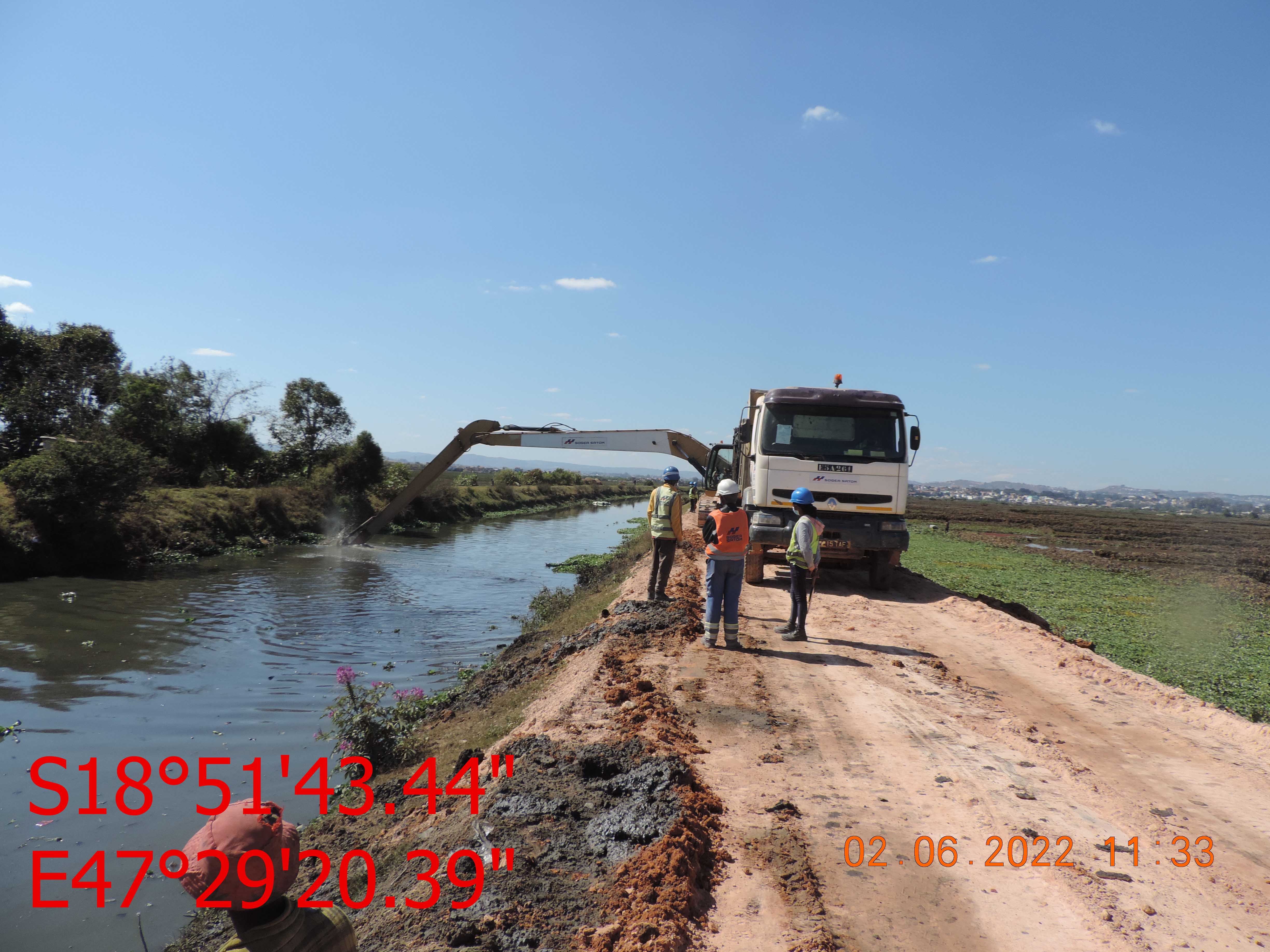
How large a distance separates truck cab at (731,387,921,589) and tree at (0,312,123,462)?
22.0 meters

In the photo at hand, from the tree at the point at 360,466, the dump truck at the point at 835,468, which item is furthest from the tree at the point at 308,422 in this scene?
the dump truck at the point at 835,468

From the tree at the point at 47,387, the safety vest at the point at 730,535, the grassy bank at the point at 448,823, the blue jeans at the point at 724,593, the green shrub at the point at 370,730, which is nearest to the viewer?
the grassy bank at the point at 448,823

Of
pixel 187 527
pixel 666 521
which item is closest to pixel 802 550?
pixel 666 521

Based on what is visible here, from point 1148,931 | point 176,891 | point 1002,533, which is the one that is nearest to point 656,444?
point 176,891

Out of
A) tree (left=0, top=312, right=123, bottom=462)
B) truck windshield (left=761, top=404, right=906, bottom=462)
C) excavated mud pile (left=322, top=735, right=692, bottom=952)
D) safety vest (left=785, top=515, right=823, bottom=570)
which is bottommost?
excavated mud pile (left=322, top=735, right=692, bottom=952)

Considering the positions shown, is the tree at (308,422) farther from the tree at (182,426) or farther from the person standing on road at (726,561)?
the person standing on road at (726,561)

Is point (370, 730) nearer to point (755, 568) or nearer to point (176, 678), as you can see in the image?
point (176, 678)

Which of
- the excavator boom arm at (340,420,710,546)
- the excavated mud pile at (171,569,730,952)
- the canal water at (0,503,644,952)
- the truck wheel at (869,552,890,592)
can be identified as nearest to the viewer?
the excavated mud pile at (171,569,730,952)

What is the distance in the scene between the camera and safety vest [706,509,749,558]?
7.86 m

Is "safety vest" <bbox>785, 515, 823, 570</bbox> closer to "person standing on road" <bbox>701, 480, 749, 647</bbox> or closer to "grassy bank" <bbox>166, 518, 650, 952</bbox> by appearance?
"person standing on road" <bbox>701, 480, 749, 647</bbox>

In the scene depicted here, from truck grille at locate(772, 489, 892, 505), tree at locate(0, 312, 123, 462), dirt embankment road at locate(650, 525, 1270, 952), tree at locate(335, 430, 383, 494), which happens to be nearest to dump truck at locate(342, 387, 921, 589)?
truck grille at locate(772, 489, 892, 505)

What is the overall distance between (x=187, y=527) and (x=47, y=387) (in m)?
8.36

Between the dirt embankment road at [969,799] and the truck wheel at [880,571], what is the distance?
13.2 feet

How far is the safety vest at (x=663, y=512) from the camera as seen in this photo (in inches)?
377
